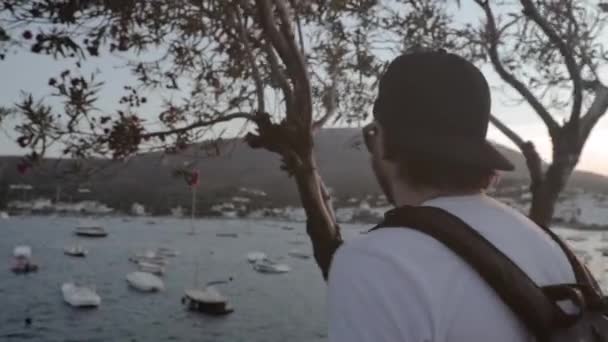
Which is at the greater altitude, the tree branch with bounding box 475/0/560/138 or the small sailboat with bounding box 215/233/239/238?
the tree branch with bounding box 475/0/560/138

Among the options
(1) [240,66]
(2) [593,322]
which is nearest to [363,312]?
(2) [593,322]

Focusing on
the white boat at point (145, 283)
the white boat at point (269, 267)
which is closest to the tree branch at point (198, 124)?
the white boat at point (145, 283)

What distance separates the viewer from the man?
1475 mm

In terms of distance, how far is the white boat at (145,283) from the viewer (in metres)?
71.5

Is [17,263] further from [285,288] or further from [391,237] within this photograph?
[391,237]

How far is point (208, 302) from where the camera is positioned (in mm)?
58344

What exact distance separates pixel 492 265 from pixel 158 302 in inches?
2644

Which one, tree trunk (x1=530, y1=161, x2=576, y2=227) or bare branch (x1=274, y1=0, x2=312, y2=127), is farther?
tree trunk (x1=530, y1=161, x2=576, y2=227)

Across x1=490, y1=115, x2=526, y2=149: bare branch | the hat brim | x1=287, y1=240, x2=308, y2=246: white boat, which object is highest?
x1=490, y1=115, x2=526, y2=149: bare branch

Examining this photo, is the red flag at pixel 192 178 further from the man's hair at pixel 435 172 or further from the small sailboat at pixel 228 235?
the small sailboat at pixel 228 235

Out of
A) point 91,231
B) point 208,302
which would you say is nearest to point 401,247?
point 208,302

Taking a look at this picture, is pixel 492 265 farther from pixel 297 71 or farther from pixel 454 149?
pixel 297 71

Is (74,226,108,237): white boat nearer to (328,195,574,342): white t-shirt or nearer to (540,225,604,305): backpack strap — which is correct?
(540,225,604,305): backpack strap

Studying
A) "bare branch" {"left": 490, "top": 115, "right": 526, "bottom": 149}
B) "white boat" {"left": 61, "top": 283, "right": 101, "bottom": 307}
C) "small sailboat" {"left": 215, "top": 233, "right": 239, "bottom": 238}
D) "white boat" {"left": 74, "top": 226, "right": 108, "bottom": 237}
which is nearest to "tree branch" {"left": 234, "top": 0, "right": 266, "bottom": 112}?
"bare branch" {"left": 490, "top": 115, "right": 526, "bottom": 149}
